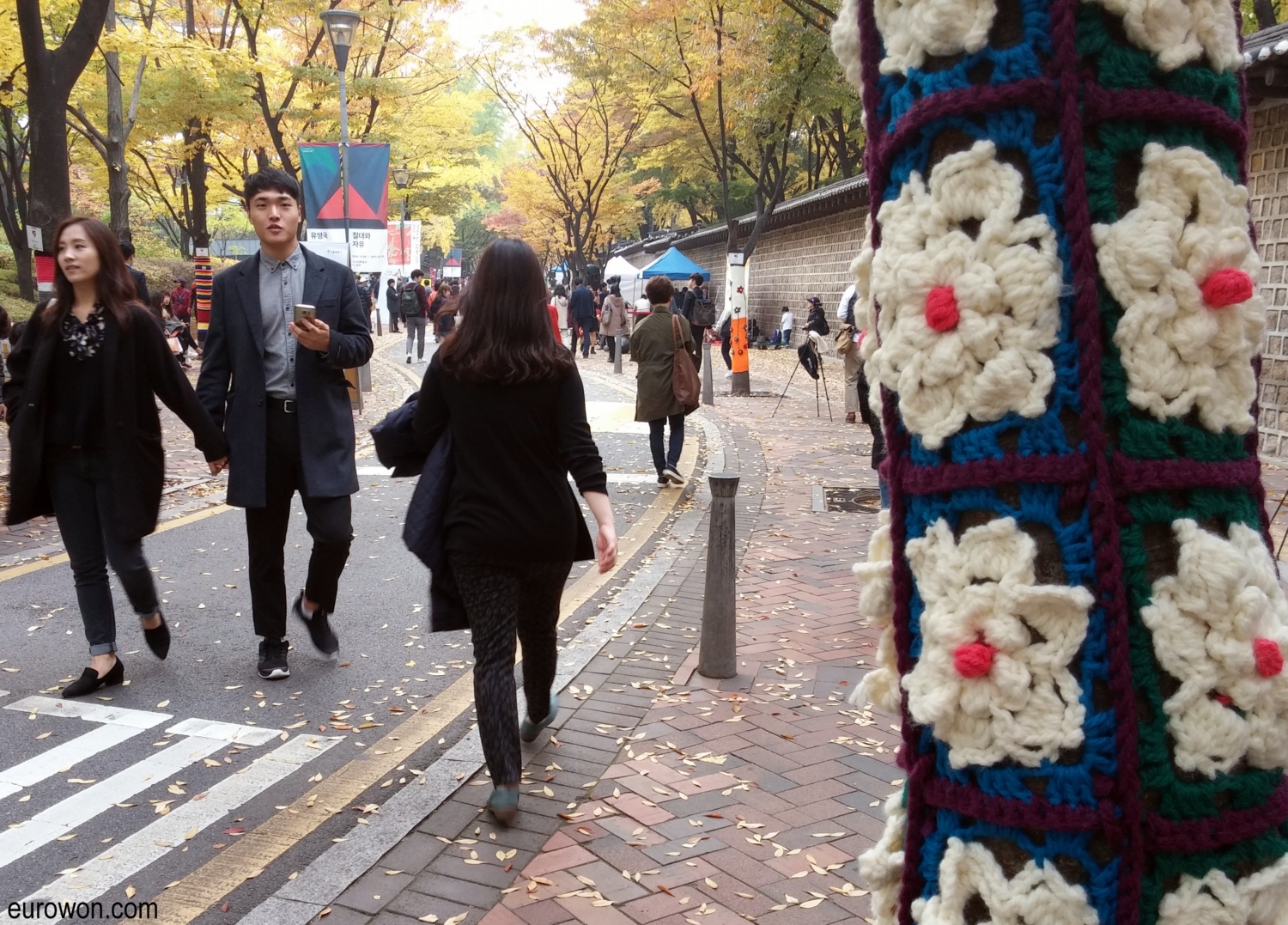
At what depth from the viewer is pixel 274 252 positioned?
5051 mm

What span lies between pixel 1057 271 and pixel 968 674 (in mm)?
533

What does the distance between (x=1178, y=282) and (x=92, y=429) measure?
464 cm

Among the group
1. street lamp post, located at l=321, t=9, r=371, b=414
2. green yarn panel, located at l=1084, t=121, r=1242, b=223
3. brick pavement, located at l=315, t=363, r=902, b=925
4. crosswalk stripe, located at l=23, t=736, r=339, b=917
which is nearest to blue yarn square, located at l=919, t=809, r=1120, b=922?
green yarn panel, located at l=1084, t=121, r=1242, b=223

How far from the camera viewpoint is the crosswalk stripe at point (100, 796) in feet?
11.9

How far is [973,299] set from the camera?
1473mm

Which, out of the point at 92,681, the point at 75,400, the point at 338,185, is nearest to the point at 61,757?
the point at 92,681

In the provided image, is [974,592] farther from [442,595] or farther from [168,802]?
[168,802]

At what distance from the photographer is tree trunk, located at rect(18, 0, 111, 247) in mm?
11117

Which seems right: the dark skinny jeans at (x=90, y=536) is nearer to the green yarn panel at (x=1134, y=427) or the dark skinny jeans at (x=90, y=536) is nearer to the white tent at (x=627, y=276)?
the green yarn panel at (x=1134, y=427)

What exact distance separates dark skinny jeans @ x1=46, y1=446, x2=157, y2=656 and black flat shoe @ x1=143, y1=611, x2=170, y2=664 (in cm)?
20

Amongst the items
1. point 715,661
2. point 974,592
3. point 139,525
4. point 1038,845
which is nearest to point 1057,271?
point 974,592

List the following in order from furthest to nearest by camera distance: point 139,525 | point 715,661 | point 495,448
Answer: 1. point 715,661
2. point 139,525
3. point 495,448

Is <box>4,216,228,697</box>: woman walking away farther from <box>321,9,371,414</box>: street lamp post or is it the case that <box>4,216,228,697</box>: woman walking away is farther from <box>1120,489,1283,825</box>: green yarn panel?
<box>321,9,371,414</box>: street lamp post

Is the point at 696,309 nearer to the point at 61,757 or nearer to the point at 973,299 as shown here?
the point at 61,757
